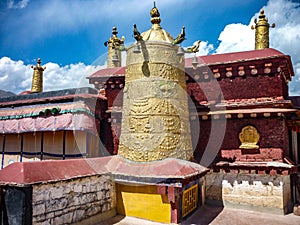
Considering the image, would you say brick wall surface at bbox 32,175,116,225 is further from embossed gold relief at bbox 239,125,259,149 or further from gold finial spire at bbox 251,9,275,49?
gold finial spire at bbox 251,9,275,49

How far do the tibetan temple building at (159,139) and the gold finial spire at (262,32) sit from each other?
5cm

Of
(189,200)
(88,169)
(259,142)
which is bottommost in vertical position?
(189,200)

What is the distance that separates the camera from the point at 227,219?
31.3 ft

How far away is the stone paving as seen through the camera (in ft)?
29.2

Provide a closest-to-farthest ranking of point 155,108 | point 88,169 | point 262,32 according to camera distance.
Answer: point 88,169 → point 155,108 → point 262,32

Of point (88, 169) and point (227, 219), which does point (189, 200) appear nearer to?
point (227, 219)

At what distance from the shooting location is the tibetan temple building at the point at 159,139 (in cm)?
820

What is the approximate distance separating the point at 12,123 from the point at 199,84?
9.43 m

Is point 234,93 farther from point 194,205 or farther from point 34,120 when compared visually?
point 34,120

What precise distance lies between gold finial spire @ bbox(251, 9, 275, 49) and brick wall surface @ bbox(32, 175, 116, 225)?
32.3 feet

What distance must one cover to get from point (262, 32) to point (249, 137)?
18.8ft

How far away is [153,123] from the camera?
9.89 meters

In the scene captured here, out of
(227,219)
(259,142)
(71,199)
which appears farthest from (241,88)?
(71,199)

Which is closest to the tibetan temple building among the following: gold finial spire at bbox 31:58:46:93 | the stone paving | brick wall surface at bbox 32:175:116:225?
brick wall surface at bbox 32:175:116:225
